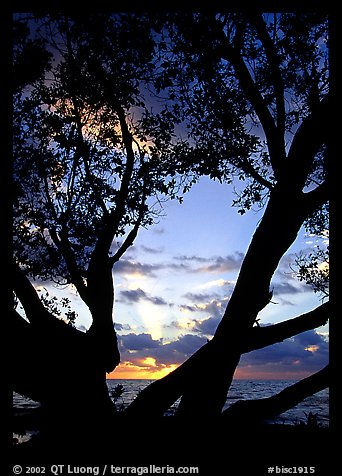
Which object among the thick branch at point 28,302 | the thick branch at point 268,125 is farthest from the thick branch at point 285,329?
the thick branch at point 28,302

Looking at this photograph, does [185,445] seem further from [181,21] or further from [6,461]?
[181,21]

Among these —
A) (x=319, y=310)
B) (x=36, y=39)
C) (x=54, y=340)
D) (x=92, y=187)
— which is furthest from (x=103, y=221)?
(x=319, y=310)

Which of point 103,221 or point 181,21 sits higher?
point 181,21

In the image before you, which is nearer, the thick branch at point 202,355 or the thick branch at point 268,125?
the thick branch at point 202,355

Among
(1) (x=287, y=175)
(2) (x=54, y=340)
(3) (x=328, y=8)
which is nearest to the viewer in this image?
(3) (x=328, y=8)

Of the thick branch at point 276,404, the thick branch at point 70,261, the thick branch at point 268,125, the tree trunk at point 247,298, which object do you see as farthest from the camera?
the thick branch at point 70,261

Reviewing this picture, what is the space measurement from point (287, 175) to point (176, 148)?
4.04 metres

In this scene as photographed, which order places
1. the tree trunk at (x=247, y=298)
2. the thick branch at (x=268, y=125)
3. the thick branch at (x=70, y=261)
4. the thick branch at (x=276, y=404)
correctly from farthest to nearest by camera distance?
the thick branch at (x=70, y=261) < the thick branch at (x=268, y=125) < the tree trunk at (x=247, y=298) < the thick branch at (x=276, y=404)

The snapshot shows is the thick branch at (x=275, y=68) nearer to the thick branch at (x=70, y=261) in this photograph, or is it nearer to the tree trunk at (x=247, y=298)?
the tree trunk at (x=247, y=298)

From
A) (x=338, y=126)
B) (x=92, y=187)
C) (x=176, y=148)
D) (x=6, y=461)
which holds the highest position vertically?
(x=176, y=148)

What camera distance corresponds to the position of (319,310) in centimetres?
771

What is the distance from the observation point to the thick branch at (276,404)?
7.57 m

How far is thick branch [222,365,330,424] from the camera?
757cm

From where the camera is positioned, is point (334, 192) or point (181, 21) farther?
point (181, 21)
